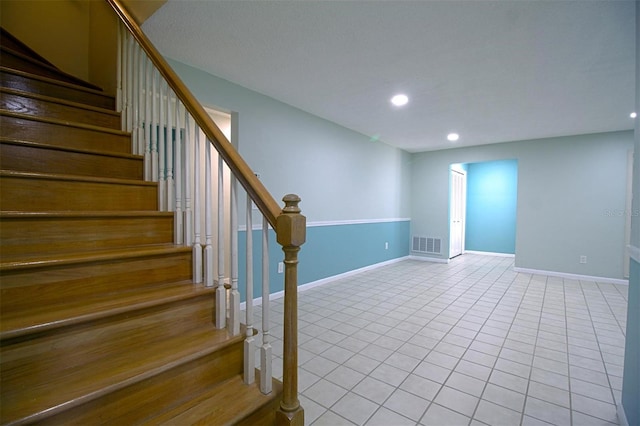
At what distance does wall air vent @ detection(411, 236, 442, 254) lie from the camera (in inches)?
241

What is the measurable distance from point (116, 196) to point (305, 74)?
77.9 inches

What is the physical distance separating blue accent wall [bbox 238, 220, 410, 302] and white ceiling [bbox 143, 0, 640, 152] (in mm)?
1712

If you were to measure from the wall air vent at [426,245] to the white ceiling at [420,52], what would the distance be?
2.97 metres

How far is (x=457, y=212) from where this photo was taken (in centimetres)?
679

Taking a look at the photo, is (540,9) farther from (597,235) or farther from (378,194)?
(597,235)

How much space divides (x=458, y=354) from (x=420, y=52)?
2.44 metres

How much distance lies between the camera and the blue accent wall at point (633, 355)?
1.35 metres

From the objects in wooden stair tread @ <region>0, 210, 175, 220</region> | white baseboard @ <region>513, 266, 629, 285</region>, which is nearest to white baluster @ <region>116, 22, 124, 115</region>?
wooden stair tread @ <region>0, 210, 175, 220</region>

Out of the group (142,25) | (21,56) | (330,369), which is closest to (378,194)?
(330,369)

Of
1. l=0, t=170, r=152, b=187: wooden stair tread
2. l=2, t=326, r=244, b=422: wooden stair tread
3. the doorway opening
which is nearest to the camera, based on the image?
l=2, t=326, r=244, b=422: wooden stair tread

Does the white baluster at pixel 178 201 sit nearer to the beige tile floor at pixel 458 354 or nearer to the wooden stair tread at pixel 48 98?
the wooden stair tread at pixel 48 98

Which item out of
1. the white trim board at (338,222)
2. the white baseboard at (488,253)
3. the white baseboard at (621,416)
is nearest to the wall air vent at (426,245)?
the white trim board at (338,222)

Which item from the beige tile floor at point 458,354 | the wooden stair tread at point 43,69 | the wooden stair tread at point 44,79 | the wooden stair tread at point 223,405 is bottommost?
the beige tile floor at point 458,354

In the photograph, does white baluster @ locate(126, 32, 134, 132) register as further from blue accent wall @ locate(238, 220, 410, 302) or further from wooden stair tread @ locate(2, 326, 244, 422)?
wooden stair tread @ locate(2, 326, 244, 422)
